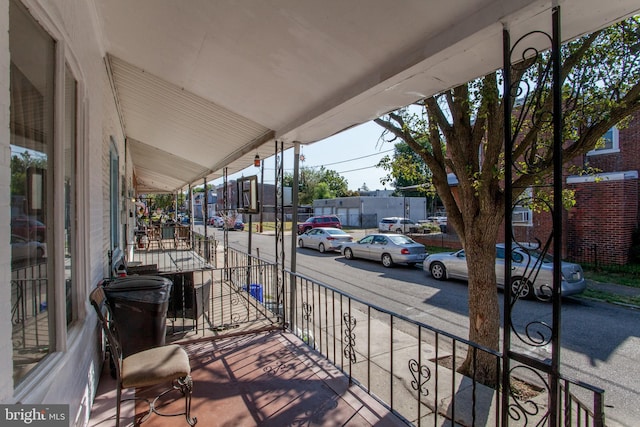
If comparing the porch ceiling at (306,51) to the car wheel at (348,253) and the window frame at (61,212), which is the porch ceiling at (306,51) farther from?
the car wheel at (348,253)

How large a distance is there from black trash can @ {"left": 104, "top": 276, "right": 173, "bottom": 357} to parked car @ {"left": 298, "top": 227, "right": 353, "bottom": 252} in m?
12.7

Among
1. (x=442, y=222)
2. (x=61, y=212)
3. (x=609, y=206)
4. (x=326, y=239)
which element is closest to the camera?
(x=61, y=212)

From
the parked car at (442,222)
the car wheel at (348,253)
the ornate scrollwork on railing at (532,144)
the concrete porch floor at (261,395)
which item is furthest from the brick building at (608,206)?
the concrete porch floor at (261,395)

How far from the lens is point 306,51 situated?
→ 260cm

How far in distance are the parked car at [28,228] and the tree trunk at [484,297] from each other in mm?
4201

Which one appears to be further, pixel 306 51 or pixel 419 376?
pixel 306 51

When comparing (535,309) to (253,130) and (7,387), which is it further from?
(7,387)

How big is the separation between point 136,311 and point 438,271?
29.1 ft

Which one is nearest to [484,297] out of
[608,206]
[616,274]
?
[616,274]

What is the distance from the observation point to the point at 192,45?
9.94 ft

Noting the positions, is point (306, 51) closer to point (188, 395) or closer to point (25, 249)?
point (25, 249)

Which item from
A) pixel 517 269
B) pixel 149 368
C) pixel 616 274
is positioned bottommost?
pixel 616 274

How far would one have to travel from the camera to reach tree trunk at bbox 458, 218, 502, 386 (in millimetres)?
4293

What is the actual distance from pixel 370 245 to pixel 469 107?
31.4 ft
